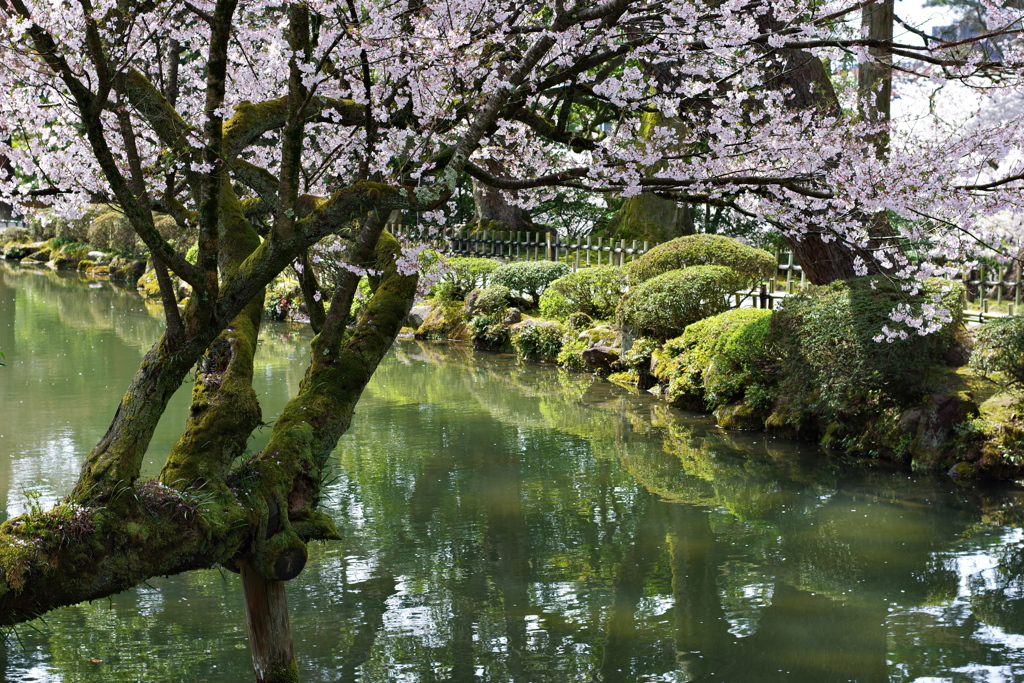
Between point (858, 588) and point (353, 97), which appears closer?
point (858, 588)

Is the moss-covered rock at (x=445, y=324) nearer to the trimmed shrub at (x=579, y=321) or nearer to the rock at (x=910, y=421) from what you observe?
the trimmed shrub at (x=579, y=321)

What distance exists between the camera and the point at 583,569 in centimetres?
613

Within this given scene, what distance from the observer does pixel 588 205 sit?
22359 mm

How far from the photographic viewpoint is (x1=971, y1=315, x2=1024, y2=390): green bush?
8.20 meters

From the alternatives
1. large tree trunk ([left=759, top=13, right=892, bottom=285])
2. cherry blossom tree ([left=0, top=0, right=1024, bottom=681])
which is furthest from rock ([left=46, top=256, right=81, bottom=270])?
large tree trunk ([left=759, top=13, right=892, bottom=285])

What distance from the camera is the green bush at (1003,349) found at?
820 centimetres

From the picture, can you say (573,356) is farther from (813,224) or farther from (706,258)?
(813,224)

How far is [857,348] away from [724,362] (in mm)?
2021

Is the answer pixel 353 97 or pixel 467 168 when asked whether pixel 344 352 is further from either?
pixel 353 97

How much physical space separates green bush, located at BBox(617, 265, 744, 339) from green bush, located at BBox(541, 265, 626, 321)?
1.74 m

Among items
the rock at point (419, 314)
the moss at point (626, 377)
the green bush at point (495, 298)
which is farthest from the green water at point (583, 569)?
the rock at point (419, 314)

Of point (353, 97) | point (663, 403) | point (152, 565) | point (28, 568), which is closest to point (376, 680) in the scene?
point (152, 565)

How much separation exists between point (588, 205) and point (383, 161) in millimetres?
17095

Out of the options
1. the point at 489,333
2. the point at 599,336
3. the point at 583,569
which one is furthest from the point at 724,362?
the point at 489,333
